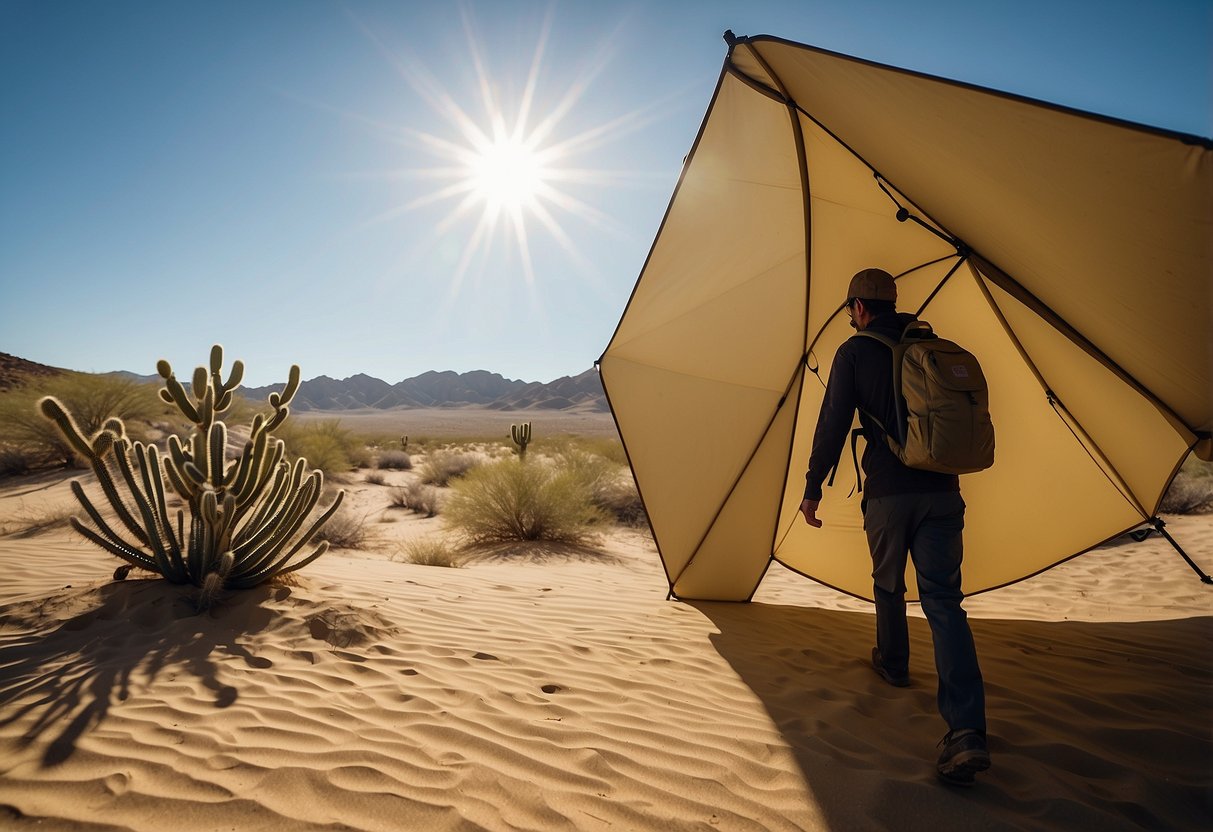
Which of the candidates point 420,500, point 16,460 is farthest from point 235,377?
point 16,460

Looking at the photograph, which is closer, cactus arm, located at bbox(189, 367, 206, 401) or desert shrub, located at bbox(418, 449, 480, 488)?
cactus arm, located at bbox(189, 367, 206, 401)

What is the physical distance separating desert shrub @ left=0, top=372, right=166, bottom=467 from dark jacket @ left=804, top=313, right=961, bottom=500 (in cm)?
1166

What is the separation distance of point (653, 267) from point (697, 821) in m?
3.48

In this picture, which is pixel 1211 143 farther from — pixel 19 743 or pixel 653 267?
pixel 19 743

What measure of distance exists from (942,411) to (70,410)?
17929mm

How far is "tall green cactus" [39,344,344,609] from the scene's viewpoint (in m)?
3.88

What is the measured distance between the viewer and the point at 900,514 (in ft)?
8.48

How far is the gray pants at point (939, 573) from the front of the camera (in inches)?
87.8

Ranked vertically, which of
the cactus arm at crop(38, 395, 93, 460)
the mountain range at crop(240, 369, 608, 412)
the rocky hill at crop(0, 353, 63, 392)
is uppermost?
the mountain range at crop(240, 369, 608, 412)

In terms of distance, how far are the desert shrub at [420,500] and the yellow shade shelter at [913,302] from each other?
7299 mm

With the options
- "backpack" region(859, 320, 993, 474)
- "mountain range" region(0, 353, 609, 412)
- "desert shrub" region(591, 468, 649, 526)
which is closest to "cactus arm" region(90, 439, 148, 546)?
"backpack" region(859, 320, 993, 474)

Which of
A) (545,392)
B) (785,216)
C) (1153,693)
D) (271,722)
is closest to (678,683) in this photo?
(271,722)

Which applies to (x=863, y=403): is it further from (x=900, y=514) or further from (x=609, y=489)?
(x=609, y=489)

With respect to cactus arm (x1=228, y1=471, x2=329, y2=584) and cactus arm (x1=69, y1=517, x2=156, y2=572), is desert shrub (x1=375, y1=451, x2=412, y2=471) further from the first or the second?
cactus arm (x1=69, y1=517, x2=156, y2=572)
